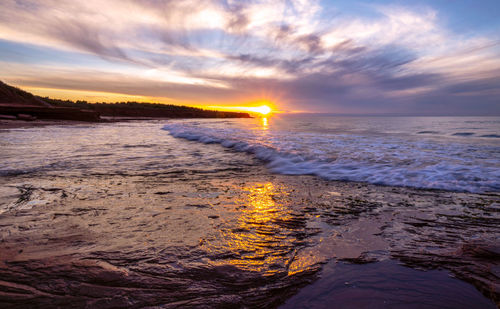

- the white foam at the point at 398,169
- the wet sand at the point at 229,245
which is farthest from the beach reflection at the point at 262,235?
the white foam at the point at 398,169

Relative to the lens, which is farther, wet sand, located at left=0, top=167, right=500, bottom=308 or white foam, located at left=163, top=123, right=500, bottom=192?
white foam, located at left=163, top=123, right=500, bottom=192

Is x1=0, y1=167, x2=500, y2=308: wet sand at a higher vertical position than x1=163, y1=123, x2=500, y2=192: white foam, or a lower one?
lower

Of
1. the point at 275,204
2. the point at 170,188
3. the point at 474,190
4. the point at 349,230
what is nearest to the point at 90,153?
the point at 170,188

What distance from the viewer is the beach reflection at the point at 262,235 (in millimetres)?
1749

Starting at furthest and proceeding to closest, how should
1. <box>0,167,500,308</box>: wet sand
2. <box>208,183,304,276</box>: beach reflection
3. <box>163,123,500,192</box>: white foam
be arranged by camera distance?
<box>163,123,500,192</box>: white foam → <box>208,183,304,276</box>: beach reflection → <box>0,167,500,308</box>: wet sand

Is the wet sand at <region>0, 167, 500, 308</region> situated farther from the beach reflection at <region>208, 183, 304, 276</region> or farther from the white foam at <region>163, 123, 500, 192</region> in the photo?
the white foam at <region>163, 123, 500, 192</region>

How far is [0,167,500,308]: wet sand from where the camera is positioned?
142 cm

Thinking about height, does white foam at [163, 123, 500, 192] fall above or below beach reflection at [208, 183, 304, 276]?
above

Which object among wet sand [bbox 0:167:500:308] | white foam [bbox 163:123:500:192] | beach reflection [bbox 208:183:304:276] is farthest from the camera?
white foam [bbox 163:123:500:192]

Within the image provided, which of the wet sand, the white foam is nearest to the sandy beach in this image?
the wet sand

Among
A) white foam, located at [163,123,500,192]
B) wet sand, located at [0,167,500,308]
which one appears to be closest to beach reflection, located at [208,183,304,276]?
wet sand, located at [0,167,500,308]

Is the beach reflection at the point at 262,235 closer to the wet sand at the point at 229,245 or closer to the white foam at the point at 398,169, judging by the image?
the wet sand at the point at 229,245

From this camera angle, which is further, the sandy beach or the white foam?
the white foam

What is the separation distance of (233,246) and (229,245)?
35 millimetres
